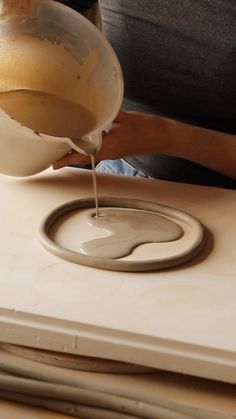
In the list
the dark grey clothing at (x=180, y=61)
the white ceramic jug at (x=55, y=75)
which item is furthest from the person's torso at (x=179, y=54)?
the white ceramic jug at (x=55, y=75)

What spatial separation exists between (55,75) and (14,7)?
0.30 feet

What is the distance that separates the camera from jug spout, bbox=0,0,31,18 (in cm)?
66

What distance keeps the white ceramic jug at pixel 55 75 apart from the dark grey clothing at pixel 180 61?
9.2 inches

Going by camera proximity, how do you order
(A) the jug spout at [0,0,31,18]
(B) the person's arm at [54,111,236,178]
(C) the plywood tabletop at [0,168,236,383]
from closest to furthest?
1. (C) the plywood tabletop at [0,168,236,383]
2. (A) the jug spout at [0,0,31,18]
3. (B) the person's arm at [54,111,236,178]

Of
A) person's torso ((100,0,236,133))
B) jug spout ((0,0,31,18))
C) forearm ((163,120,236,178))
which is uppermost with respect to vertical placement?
jug spout ((0,0,31,18))

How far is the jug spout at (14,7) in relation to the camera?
2.16 feet

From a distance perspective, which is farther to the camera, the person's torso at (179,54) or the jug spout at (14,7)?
the person's torso at (179,54)

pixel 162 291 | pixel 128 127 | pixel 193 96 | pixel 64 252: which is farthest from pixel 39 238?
pixel 193 96

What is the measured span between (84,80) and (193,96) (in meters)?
0.27

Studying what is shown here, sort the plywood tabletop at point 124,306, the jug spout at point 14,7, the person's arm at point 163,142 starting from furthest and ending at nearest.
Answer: the person's arm at point 163,142 → the jug spout at point 14,7 → the plywood tabletop at point 124,306

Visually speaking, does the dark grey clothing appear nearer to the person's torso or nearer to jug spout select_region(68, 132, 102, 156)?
the person's torso

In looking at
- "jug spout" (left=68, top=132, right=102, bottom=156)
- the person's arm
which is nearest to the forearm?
the person's arm

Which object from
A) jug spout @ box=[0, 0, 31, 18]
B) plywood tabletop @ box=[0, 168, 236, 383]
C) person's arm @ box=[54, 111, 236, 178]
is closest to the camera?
plywood tabletop @ box=[0, 168, 236, 383]

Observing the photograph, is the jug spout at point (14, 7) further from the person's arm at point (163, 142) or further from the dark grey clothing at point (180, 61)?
the dark grey clothing at point (180, 61)
